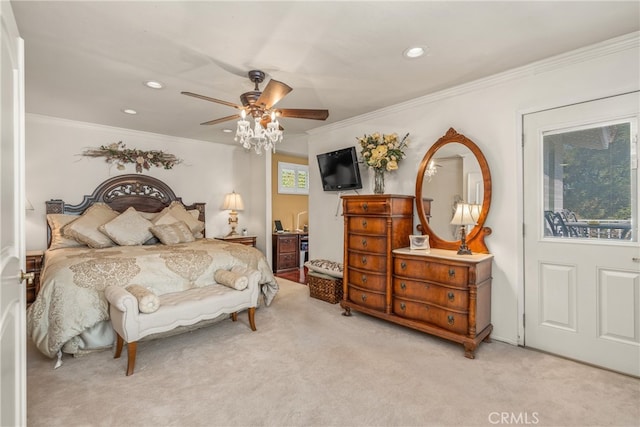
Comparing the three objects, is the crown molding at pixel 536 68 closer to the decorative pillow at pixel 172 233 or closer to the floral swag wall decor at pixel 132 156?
the decorative pillow at pixel 172 233

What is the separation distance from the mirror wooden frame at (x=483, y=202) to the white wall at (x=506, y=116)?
0.06m

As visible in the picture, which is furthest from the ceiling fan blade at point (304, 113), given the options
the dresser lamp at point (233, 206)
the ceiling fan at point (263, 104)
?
the dresser lamp at point (233, 206)

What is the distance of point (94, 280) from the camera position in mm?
2711

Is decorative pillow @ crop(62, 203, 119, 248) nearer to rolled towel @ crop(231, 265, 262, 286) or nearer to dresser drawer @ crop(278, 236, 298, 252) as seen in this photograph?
rolled towel @ crop(231, 265, 262, 286)

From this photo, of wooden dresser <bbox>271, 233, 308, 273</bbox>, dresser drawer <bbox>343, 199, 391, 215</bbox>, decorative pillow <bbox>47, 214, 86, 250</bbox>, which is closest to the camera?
dresser drawer <bbox>343, 199, 391, 215</bbox>

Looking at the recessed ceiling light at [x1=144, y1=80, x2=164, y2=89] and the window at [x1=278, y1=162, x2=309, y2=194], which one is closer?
the recessed ceiling light at [x1=144, y1=80, x2=164, y2=89]

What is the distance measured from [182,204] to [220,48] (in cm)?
349

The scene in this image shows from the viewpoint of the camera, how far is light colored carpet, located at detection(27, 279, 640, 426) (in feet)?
6.23

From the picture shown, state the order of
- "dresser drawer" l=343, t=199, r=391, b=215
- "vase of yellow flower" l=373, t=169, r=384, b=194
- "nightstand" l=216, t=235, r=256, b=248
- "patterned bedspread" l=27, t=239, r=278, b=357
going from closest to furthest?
"patterned bedspread" l=27, t=239, r=278, b=357 → "dresser drawer" l=343, t=199, r=391, b=215 → "vase of yellow flower" l=373, t=169, r=384, b=194 → "nightstand" l=216, t=235, r=256, b=248

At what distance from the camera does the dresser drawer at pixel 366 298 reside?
3.32 metres

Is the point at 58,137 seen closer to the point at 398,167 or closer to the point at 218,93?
the point at 218,93

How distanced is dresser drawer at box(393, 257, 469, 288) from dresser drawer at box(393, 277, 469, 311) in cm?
6

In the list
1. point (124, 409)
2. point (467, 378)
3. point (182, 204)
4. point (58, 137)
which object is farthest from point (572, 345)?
point (58, 137)

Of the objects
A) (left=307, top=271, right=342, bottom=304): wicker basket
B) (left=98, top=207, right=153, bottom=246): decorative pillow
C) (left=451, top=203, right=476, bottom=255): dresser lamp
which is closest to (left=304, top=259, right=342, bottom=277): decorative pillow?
(left=307, top=271, right=342, bottom=304): wicker basket
